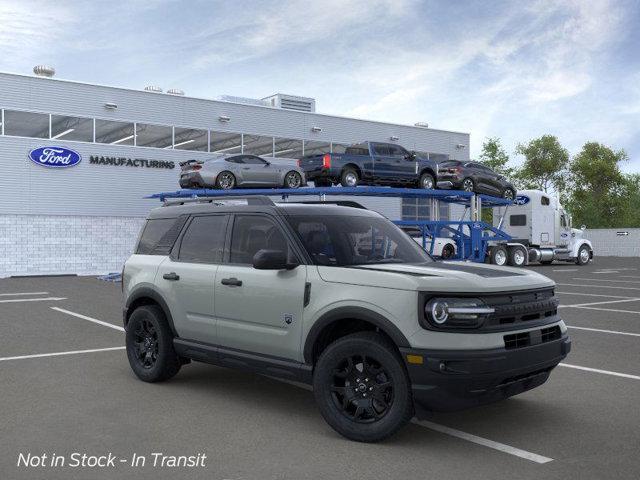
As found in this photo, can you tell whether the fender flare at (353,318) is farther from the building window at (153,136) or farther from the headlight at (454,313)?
the building window at (153,136)

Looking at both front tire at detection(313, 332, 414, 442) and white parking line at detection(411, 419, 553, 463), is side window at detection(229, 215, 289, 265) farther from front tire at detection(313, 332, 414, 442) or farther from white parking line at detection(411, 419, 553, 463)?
white parking line at detection(411, 419, 553, 463)

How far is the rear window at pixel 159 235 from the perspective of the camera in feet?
23.1

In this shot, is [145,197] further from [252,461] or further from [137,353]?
[252,461]

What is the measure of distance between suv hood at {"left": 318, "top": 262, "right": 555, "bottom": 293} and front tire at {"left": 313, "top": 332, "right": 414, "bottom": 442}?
1.42ft

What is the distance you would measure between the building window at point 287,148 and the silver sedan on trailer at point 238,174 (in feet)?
29.9

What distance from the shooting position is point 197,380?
7.05 metres

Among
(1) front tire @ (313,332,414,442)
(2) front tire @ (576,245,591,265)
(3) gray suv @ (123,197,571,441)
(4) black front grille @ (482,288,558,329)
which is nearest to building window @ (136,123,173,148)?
(2) front tire @ (576,245,591,265)

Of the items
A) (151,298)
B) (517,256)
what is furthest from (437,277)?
(517,256)

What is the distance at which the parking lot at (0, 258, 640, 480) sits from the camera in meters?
4.40

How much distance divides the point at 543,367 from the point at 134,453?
308 cm

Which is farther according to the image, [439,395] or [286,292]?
[286,292]

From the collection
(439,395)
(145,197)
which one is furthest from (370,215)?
(145,197)

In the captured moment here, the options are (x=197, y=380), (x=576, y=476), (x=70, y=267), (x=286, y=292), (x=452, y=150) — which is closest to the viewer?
(x=576, y=476)

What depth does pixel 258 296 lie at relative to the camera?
579 cm
